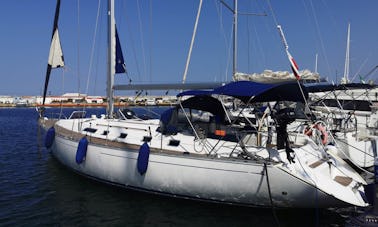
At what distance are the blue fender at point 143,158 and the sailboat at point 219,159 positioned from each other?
0.09 ft

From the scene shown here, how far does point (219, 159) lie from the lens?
8102 mm

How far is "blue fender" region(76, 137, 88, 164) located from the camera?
1031cm

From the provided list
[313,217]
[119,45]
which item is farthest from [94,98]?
[313,217]

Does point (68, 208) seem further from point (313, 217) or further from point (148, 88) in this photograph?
point (313, 217)

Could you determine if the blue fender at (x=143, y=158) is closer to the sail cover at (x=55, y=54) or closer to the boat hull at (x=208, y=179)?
the boat hull at (x=208, y=179)

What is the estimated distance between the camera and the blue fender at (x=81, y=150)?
10312 mm

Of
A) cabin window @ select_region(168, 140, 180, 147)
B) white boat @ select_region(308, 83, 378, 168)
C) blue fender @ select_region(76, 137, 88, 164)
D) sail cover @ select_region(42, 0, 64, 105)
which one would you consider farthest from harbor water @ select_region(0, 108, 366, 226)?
sail cover @ select_region(42, 0, 64, 105)

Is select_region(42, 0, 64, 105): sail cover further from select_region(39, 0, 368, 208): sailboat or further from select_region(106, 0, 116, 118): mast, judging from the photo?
select_region(39, 0, 368, 208): sailboat

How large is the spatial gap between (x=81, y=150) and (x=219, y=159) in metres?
4.74

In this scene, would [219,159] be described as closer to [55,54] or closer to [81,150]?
[81,150]

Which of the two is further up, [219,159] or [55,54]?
[55,54]

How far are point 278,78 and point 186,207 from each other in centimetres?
814

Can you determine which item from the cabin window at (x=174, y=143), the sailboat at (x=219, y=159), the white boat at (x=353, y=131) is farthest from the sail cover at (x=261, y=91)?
the white boat at (x=353, y=131)

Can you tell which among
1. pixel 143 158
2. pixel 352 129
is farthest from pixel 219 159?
pixel 352 129
